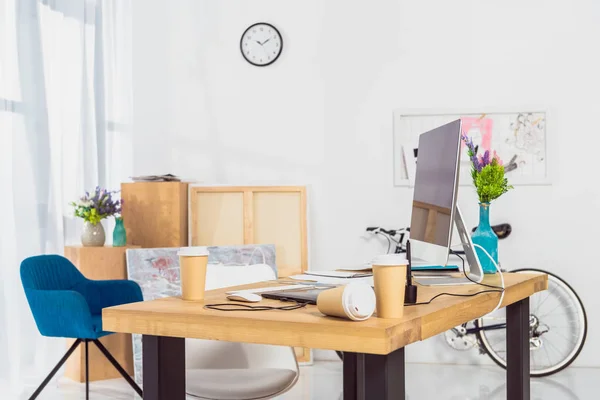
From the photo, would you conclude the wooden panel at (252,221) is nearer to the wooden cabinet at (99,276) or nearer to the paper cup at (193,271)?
the wooden cabinet at (99,276)

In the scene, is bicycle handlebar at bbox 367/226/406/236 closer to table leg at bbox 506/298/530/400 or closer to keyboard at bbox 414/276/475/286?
table leg at bbox 506/298/530/400

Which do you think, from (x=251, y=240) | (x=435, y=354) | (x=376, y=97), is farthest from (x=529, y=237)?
(x=251, y=240)

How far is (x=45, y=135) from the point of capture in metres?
4.38

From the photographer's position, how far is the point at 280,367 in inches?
106

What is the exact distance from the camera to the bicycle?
4746 mm

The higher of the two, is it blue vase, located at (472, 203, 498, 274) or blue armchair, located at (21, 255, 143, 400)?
blue vase, located at (472, 203, 498, 274)

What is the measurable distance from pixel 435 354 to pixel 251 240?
1.49m

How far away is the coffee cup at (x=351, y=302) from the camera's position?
1.39 meters

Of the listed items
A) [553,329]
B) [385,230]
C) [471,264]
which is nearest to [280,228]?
[385,230]

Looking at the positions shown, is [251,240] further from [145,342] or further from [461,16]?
[145,342]

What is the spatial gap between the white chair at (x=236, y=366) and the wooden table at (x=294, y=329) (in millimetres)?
508

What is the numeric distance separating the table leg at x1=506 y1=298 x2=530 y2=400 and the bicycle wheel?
224 centimetres

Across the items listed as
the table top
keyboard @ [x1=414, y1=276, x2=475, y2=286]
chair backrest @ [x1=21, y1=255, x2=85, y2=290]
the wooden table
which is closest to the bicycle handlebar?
chair backrest @ [x1=21, y1=255, x2=85, y2=290]

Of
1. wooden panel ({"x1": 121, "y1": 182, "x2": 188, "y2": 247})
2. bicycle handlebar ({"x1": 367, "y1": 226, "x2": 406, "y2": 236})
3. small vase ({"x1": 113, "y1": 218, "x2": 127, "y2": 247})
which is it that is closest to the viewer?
small vase ({"x1": 113, "y1": 218, "x2": 127, "y2": 247})
